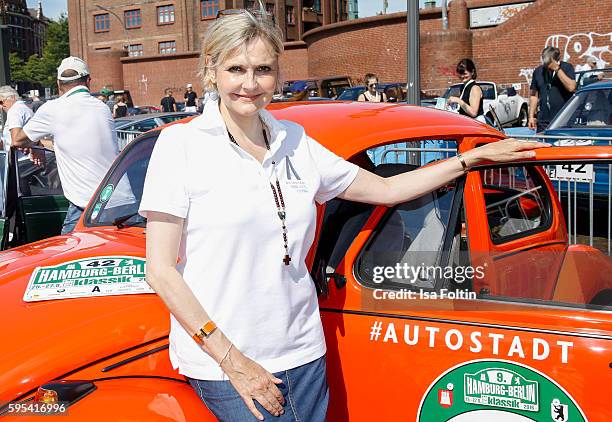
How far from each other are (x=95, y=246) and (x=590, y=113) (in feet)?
26.1

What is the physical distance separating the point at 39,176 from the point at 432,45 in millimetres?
25607

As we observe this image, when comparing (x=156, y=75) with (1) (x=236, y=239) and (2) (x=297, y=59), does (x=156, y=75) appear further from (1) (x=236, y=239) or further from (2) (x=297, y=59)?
(1) (x=236, y=239)

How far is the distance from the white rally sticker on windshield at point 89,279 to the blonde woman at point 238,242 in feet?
1.81

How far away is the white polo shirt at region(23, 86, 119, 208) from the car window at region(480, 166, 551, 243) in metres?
3.19

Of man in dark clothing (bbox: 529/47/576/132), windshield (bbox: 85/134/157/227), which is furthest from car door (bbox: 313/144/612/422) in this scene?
man in dark clothing (bbox: 529/47/576/132)

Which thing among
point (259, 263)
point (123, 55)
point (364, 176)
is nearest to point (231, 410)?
point (259, 263)

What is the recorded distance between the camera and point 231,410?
209 centimetres

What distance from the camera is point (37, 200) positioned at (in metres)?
5.59

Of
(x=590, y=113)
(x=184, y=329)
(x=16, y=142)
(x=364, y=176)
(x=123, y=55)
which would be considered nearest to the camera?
(x=184, y=329)

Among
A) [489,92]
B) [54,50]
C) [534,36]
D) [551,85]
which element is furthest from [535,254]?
[54,50]

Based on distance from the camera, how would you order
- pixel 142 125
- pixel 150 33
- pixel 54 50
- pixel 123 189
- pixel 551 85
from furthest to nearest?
pixel 54 50, pixel 150 33, pixel 142 125, pixel 551 85, pixel 123 189

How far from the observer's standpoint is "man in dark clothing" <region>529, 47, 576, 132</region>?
1081 cm

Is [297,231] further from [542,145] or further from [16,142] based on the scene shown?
[16,142]

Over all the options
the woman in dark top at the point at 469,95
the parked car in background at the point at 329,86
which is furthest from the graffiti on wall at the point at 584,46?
the woman in dark top at the point at 469,95
